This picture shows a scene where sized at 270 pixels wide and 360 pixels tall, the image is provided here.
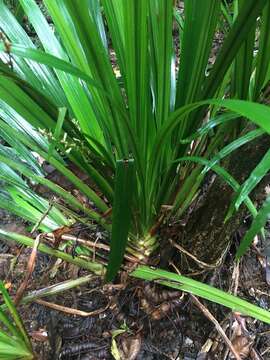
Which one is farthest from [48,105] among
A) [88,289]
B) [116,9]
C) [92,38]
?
[88,289]

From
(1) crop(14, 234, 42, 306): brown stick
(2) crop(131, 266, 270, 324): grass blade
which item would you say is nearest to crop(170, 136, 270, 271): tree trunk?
(2) crop(131, 266, 270, 324): grass blade

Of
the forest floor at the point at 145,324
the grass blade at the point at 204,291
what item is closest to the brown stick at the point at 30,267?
the forest floor at the point at 145,324

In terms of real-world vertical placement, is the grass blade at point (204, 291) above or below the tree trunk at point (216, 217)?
below

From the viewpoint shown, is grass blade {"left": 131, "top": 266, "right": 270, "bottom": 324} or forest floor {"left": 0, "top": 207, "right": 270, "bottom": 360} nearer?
grass blade {"left": 131, "top": 266, "right": 270, "bottom": 324}

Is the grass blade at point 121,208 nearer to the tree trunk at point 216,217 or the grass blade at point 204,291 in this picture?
the grass blade at point 204,291

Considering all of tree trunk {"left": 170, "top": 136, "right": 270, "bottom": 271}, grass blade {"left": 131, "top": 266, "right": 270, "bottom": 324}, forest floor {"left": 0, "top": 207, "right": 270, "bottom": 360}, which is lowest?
forest floor {"left": 0, "top": 207, "right": 270, "bottom": 360}

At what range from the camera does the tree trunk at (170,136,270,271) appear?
2.26 ft

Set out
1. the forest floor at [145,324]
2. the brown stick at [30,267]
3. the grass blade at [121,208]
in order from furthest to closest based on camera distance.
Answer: the forest floor at [145,324]
the brown stick at [30,267]
the grass blade at [121,208]

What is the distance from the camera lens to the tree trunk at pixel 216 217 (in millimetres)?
690

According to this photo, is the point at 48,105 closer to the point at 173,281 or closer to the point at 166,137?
the point at 166,137

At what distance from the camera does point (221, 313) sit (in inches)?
38.5

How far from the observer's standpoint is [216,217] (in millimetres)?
797

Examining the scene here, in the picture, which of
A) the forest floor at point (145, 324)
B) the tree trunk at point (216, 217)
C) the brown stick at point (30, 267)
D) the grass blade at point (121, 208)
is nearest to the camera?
the grass blade at point (121, 208)

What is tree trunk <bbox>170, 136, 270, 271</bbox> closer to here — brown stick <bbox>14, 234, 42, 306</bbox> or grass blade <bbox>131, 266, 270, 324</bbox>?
grass blade <bbox>131, 266, 270, 324</bbox>
